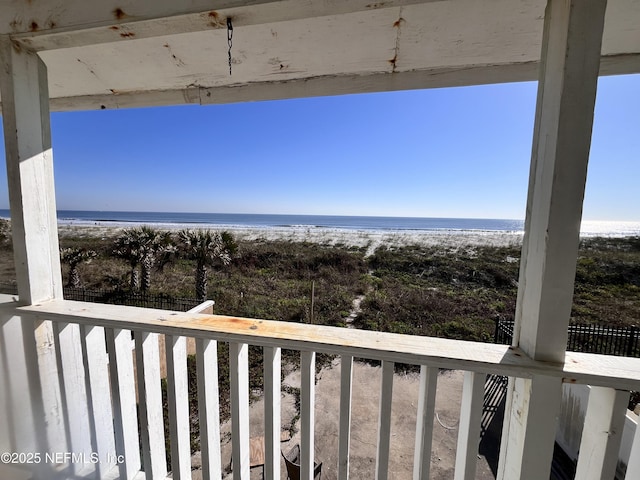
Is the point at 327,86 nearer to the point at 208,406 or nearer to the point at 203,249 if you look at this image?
the point at 208,406

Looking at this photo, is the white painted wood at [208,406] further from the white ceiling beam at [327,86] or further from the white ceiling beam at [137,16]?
the white ceiling beam at [327,86]

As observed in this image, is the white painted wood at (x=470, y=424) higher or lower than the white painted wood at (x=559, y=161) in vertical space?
lower

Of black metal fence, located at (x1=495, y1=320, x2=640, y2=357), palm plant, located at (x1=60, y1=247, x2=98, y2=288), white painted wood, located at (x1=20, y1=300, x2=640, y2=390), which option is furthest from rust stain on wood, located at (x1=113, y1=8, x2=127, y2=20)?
palm plant, located at (x1=60, y1=247, x2=98, y2=288)

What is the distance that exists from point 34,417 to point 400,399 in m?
4.53

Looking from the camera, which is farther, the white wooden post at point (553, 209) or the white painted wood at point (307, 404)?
the white painted wood at point (307, 404)

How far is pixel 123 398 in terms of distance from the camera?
1.06 metres

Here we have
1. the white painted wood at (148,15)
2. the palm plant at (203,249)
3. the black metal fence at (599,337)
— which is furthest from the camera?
the palm plant at (203,249)

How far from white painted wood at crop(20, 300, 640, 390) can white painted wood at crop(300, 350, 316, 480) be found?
78 millimetres

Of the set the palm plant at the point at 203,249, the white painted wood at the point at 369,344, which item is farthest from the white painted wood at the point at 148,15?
the palm plant at the point at 203,249

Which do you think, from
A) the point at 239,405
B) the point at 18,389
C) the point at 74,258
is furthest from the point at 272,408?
the point at 74,258

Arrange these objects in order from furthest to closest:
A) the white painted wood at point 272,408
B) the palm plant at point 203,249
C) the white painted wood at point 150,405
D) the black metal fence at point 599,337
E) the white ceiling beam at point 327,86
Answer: the palm plant at point 203,249 → the black metal fence at point 599,337 → the white ceiling beam at point 327,86 → the white painted wood at point 150,405 → the white painted wood at point 272,408

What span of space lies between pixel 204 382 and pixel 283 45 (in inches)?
53.2

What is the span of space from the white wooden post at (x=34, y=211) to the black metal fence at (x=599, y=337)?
4883 mm

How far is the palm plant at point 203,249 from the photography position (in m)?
7.86
